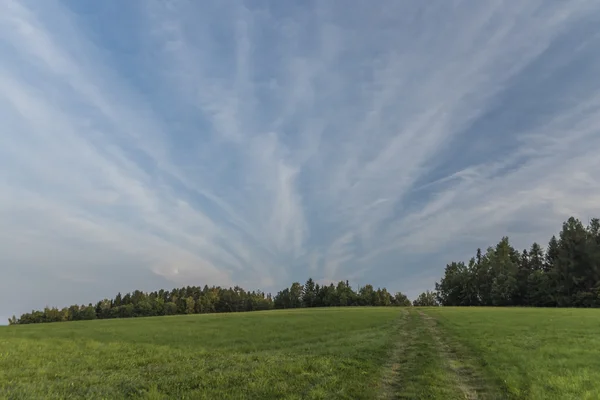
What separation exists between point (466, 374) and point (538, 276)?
131204 millimetres

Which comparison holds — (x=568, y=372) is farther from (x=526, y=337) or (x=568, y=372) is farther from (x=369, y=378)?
(x=526, y=337)

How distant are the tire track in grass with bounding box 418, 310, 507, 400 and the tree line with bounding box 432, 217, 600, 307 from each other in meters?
112

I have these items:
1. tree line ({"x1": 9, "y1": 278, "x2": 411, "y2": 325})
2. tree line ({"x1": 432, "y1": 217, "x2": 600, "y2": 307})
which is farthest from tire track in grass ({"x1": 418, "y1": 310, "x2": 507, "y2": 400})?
tree line ({"x1": 9, "y1": 278, "x2": 411, "y2": 325})

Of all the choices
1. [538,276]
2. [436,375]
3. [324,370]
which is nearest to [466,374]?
[436,375]

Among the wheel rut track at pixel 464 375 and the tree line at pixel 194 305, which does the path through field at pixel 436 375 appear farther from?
the tree line at pixel 194 305

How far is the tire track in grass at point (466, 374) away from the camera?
13.9 meters

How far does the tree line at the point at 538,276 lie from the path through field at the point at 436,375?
114 meters

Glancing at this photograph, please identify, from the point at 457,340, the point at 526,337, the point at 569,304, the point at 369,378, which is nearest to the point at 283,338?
the point at 457,340

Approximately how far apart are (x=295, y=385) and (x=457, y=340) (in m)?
19.1

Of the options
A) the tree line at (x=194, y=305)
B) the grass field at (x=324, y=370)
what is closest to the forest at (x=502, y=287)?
the tree line at (x=194, y=305)

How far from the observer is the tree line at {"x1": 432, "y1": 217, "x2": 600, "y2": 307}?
4577 inches

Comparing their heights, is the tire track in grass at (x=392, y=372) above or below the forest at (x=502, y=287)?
below

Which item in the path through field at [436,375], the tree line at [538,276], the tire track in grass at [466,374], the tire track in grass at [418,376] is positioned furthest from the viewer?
the tree line at [538,276]

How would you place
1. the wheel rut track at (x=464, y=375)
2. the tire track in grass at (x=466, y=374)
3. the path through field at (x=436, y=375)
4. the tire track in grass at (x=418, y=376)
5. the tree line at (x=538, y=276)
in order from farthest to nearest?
the tree line at (x=538, y=276)
the wheel rut track at (x=464, y=375)
the tire track in grass at (x=466, y=374)
the path through field at (x=436, y=375)
the tire track in grass at (x=418, y=376)
